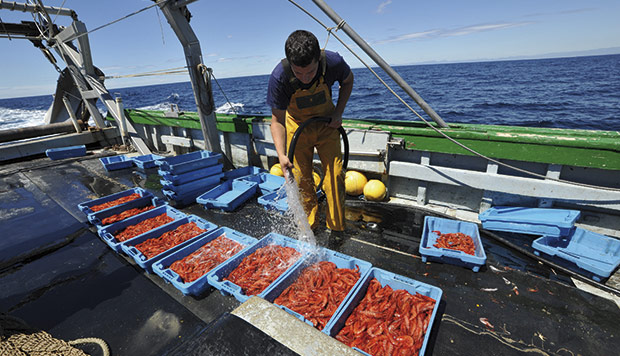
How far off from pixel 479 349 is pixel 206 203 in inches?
179

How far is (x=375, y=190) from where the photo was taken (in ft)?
16.7

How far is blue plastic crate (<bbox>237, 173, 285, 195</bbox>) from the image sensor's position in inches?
224

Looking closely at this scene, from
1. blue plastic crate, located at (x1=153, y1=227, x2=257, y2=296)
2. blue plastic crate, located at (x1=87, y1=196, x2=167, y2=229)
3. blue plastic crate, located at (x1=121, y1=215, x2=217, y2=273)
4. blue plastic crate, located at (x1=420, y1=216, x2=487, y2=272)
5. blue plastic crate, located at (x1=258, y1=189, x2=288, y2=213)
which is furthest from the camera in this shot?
blue plastic crate, located at (x1=258, y1=189, x2=288, y2=213)

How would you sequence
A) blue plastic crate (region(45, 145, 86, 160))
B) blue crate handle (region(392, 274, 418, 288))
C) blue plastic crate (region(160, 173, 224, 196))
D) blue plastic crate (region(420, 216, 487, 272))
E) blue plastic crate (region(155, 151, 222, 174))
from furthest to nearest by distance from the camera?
blue plastic crate (region(45, 145, 86, 160))
blue plastic crate (region(160, 173, 224, 196))
blue plastic crate (region(155, 151, 222, 174))
blue plastic crate (region(420, 216, 487, 272))
blue crate handle (region(392, 274, 418, 288))

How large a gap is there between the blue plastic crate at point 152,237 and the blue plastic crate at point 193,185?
3.54ft

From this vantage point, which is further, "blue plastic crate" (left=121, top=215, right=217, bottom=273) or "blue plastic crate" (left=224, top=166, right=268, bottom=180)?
"blue plastic crate" (left=224, top=166, right=268, bottom=180)

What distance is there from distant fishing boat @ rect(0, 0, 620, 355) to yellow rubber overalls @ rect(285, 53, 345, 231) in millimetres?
403

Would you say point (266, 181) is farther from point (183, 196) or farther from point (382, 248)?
point (382, 248)

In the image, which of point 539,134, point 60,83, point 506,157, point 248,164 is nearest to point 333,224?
point 506,157

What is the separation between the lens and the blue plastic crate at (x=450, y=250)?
3.29 m

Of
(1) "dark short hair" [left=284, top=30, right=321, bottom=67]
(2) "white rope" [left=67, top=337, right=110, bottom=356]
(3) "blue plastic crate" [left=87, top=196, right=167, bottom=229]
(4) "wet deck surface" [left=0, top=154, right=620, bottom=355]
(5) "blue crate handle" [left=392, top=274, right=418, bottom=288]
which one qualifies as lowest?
(4) "wet deck surface" [left=0, top=154, right=620, bottom=355]

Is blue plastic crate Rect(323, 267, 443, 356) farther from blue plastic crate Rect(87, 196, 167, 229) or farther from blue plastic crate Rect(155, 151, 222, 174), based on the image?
blue plastic crate Rect(155, 151, 222, 174)

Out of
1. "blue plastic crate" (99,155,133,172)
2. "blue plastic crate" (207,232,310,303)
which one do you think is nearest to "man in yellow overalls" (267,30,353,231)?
"blue plastic crate" (207,232,310,303)

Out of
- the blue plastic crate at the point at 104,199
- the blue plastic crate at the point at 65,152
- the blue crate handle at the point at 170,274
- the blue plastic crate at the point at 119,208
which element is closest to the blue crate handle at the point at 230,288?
the blue crate handle at the point at 170,274
